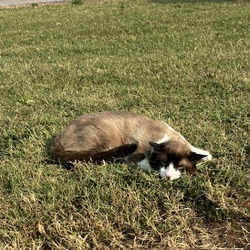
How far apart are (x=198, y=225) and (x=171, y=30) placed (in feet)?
23.7

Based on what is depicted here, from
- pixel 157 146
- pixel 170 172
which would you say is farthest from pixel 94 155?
pixel 170 172

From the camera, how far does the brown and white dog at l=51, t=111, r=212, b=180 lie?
2.93 meters

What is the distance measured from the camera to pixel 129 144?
3129 mm

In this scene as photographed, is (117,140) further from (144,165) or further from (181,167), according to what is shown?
(181,167)

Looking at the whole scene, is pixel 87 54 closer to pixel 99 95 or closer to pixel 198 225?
pixel 99 95

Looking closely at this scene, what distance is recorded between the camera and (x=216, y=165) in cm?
291

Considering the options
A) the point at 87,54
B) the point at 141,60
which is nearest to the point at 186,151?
the point at 141,60

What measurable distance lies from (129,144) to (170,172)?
494 millimetres

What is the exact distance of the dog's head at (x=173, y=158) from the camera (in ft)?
9.32

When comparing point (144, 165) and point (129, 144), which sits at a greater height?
point (129, 144)

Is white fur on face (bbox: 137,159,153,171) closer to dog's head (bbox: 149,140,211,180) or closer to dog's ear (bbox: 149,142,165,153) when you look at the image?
dog's head (bbox: 149,140,211,180)

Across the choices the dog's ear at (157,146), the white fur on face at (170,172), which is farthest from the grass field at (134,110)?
the dog's ear at (157,146)

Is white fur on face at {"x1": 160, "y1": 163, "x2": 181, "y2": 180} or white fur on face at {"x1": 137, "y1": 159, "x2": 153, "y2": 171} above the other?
white fur on face at {"x1": 160, "y1": 163, "x2": 181, "y2": 180}

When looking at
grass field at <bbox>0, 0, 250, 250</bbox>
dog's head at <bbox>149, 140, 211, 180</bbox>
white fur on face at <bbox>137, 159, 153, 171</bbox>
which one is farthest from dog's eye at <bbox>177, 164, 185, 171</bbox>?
white fur on face at <bbox>137, 159, 153, 171</bbox>
